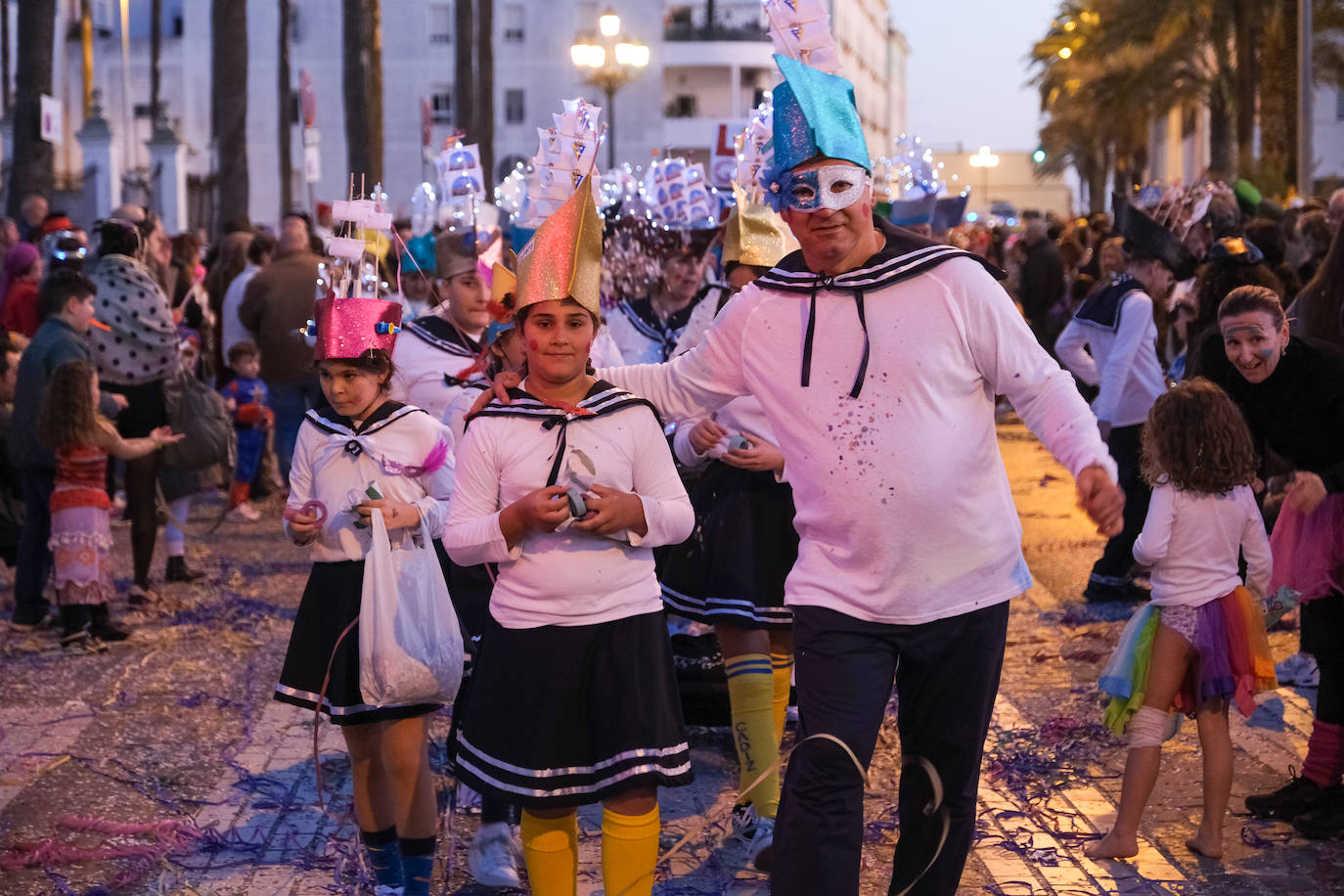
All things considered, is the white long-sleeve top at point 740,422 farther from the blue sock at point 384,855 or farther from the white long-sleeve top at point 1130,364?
the white long-sleeve top at point 1130,364

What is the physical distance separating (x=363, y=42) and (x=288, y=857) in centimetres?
1939

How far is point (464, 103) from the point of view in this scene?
3173cm

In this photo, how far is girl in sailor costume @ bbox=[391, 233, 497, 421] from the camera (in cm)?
646

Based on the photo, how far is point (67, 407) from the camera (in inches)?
348

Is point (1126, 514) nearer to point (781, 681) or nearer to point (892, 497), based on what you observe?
point (781, 681)

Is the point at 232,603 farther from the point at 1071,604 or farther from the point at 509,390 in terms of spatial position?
the point at 509,390

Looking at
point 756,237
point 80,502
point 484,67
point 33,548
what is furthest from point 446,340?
point 484,67

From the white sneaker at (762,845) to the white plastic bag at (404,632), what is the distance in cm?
119

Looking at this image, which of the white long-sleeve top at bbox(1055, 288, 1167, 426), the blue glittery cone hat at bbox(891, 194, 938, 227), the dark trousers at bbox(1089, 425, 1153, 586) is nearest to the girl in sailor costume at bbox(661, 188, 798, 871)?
the blue glittery cone hat at bbox(891, 194, 938, 227)

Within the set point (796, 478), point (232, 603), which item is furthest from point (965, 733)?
point (232, 603)

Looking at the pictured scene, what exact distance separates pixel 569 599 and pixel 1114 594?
6557 mm

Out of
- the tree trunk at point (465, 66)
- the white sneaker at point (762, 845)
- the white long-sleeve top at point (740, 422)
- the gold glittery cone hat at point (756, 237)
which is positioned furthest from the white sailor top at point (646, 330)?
the tree trunk at point (465, 66)

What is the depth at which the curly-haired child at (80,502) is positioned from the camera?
885 centimetres

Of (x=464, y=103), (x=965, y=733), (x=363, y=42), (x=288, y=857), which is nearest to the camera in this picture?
(x=965, y=733)
